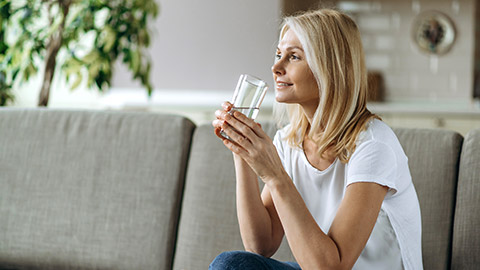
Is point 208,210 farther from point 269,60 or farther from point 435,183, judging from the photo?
point 269,60

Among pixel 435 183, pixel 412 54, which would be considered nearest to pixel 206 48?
pixel 412 54

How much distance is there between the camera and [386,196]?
1.38 metres

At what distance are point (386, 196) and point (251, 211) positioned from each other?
340 millimetres

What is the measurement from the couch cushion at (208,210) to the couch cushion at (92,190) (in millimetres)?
51

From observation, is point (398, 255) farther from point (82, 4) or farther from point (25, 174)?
point (82, 4)

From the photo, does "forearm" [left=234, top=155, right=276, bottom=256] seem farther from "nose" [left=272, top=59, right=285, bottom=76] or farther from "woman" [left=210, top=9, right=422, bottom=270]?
"nose" [left=272, top=59, right=285, bottom=76]

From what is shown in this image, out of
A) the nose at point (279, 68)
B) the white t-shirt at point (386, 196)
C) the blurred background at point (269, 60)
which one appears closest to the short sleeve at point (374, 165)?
the white t-shirt at point (386, 196)

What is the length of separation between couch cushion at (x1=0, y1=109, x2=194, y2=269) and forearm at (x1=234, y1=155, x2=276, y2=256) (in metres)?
0.41

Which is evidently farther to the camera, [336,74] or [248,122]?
[336,74]

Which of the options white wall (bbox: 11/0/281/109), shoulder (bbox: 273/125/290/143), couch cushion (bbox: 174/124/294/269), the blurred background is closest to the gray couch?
couch cushion (bbox: 174/124/294/269)

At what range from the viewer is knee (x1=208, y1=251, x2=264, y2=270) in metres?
1.29

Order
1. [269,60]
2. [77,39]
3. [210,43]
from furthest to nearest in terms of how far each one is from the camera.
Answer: [210,43] → [269,60] → [77,39]

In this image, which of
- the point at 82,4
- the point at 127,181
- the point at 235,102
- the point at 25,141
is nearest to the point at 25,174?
the point at 25,141

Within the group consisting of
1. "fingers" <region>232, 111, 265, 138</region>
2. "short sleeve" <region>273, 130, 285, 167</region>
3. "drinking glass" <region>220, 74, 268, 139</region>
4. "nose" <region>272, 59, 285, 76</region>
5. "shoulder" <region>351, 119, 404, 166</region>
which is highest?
"nose" <region>272, 59, 285, 76</region>
